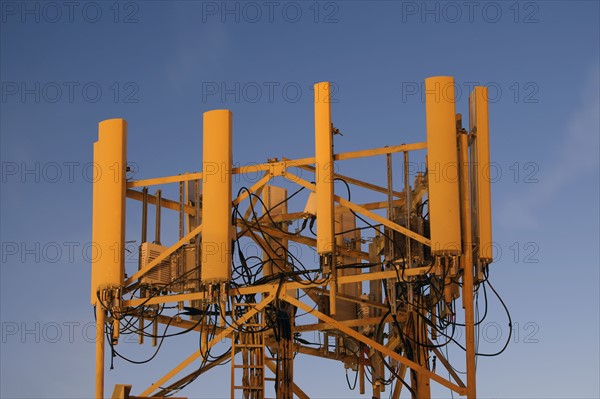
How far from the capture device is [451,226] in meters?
29.7

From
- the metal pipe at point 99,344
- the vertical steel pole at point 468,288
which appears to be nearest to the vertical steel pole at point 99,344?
the metal pipe at point 99,344

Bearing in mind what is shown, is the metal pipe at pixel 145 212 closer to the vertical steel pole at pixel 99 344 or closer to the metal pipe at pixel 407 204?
the vertical steel pole at pixel 99 344

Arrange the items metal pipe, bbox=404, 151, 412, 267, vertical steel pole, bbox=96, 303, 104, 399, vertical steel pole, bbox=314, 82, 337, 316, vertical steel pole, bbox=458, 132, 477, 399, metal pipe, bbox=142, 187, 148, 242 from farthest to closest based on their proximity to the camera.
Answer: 1. metal pipe, bbox=142, 187, 148, 242
2. vertical steel pole, bbox=96, 303, 104, 399
3. metal pipe, bbox=404, 151, 412, 267
4. vertical steel pole, bbox=314, 82, 337, 316
5. vertical steel pole, bbox=458, 132, 477, 399

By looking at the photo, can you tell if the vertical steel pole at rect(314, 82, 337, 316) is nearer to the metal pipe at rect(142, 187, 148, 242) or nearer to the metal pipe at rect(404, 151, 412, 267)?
the metal pipe at rect(404, 151, 412, 267)

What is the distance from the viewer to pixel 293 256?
32750 millimetres

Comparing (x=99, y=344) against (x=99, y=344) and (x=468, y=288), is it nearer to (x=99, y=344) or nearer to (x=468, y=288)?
(x=99, y=344)

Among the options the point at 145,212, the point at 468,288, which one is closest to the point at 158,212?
the point at 145,212

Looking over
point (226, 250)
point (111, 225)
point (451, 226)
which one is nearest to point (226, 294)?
point (226, 250)

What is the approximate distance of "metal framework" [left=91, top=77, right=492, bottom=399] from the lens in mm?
30094

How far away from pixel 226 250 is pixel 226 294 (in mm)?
982

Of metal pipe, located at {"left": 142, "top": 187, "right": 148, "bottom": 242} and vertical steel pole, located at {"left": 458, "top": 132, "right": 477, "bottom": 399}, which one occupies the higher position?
metal pipe, located at {"left": 142, "top": 187, "right": 148, "bottom": 242}

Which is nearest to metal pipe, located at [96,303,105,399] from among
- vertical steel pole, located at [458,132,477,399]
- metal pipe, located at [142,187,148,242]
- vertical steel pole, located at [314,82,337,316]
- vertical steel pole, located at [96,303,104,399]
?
vertical steel pole, located at [96,303,104,399]

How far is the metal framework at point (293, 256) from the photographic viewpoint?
30094 millimetres

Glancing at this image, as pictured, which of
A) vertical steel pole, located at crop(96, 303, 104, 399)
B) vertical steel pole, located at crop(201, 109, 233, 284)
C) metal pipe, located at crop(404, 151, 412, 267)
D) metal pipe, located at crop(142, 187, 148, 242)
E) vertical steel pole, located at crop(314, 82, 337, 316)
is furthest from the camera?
metal pipe, located at crop(142, 187, 148, 242)
